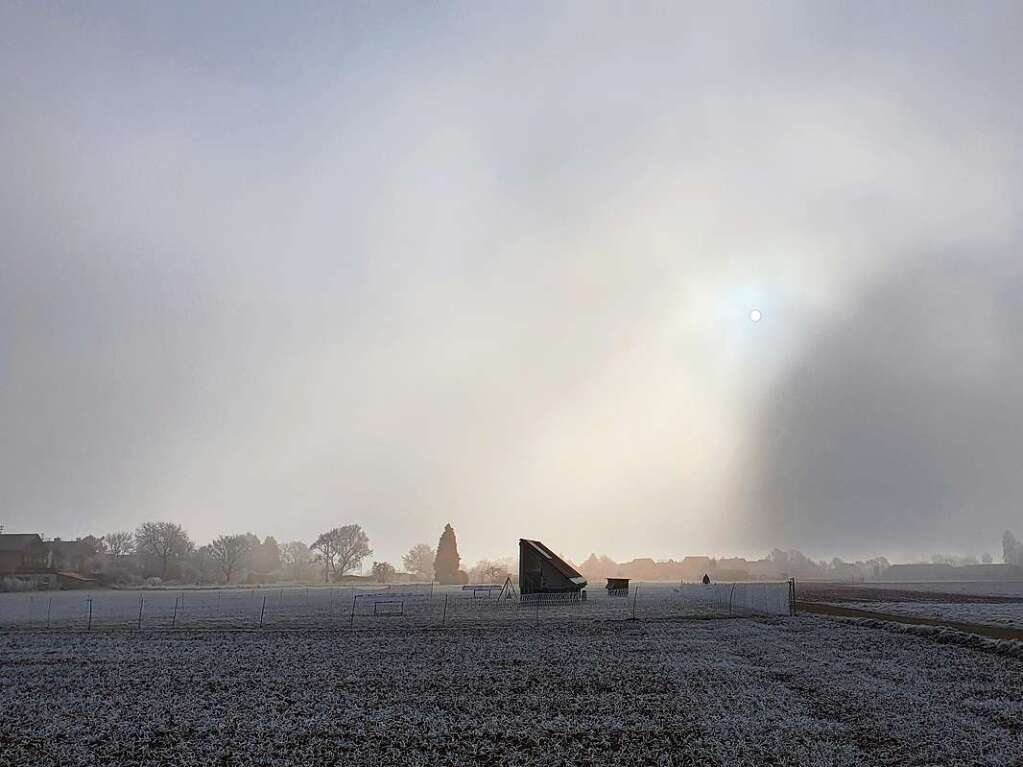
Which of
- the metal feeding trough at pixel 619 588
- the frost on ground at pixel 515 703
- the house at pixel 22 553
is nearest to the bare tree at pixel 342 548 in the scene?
the house at pixel 22 553

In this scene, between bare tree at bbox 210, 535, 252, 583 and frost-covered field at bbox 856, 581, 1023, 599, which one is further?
bare tree at bbox 210, 535, 252, 583

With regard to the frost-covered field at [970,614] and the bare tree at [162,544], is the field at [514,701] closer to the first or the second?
the frost-covered field at [970,614]

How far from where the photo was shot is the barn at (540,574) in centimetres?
6762

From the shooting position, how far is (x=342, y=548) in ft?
611

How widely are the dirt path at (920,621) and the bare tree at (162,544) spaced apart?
141 m

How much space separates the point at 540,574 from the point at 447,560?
92387 millimetres

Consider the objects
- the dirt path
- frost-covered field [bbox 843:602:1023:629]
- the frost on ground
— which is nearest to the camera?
the frost on ground

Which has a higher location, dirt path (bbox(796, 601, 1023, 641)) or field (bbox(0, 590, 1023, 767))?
field (bbox(0, 590, 1023, 767))

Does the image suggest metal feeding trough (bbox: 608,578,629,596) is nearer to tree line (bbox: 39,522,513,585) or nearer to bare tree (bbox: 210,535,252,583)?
tree line (bbox: 39,522,513,585)

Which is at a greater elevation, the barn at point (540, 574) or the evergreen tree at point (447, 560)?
the barn at point (540, 574)

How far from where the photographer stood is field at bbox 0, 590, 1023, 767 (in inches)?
622

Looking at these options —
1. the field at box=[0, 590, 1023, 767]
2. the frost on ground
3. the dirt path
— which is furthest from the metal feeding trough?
the frost on ground

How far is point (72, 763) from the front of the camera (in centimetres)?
1537

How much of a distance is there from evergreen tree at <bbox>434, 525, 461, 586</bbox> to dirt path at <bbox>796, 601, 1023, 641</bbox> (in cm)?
10610
